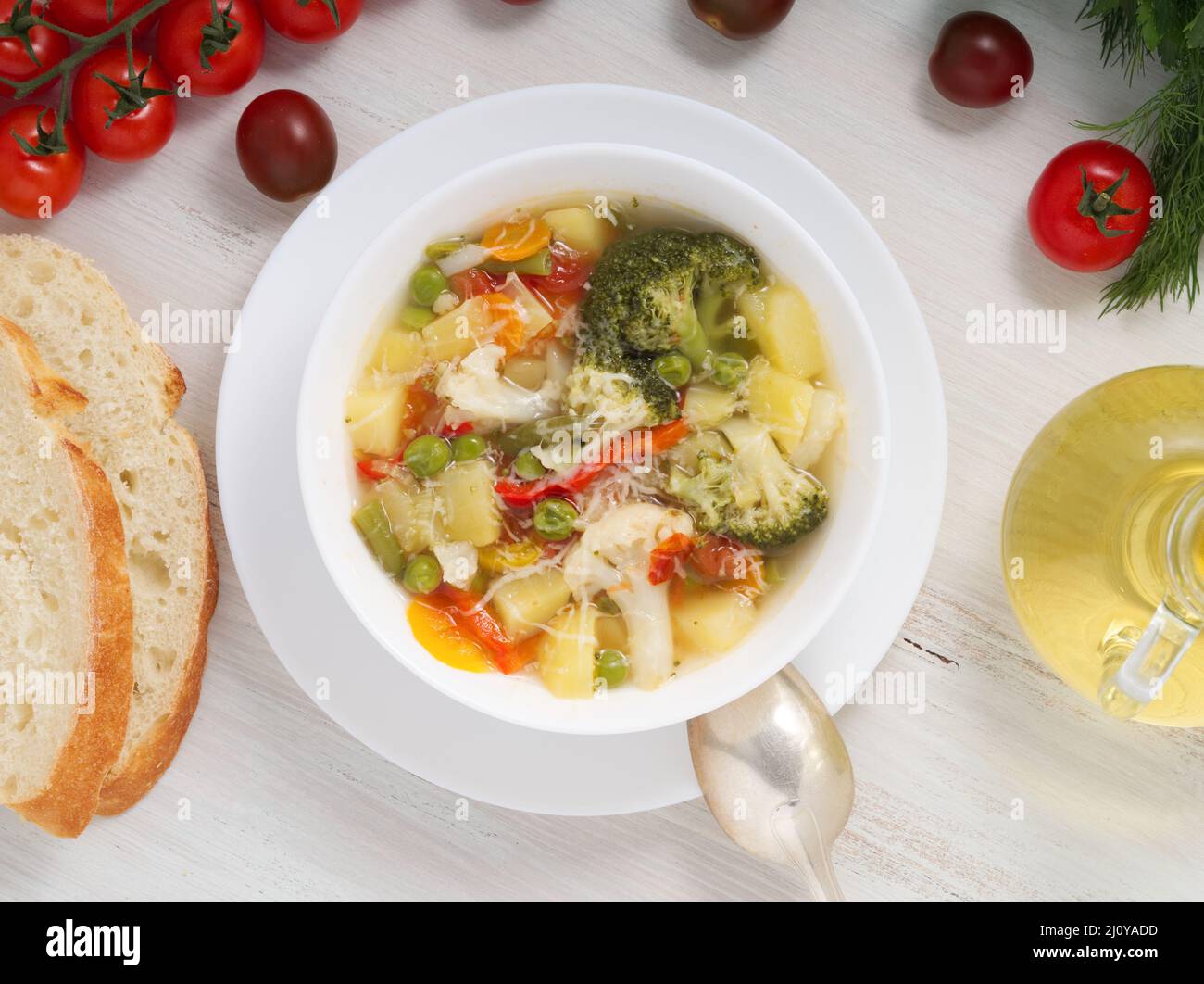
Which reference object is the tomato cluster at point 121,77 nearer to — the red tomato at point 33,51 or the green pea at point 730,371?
the red tomato at point 33,51

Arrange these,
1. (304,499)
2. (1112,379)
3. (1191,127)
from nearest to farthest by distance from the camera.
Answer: (304,499) < (1112,379) < (1191,127)

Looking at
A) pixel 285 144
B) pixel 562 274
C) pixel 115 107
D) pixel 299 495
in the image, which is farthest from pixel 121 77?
pixel 562 274

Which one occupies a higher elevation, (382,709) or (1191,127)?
(1191,127)

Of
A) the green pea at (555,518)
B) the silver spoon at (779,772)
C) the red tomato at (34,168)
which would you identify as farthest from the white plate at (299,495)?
the red tomato at (34,168)

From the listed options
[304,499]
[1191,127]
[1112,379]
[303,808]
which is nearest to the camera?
[304,499]

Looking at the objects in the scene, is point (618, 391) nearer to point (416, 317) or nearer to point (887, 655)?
point (416, 317)
